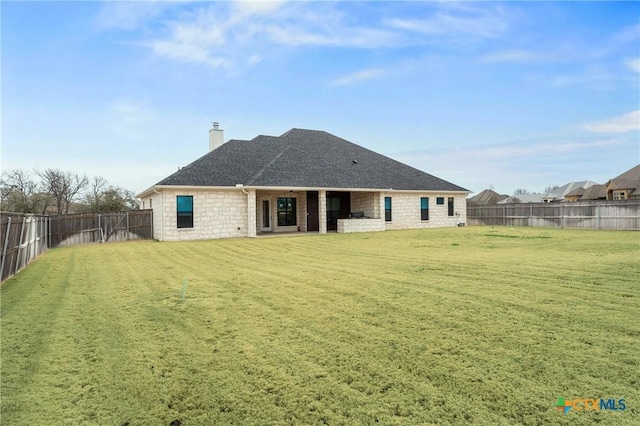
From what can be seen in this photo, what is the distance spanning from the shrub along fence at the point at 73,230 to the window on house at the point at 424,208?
16.6 metres

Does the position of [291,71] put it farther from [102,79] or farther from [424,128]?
[424,128]

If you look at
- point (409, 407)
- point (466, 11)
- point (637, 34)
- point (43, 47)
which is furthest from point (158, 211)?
point (637, 34)

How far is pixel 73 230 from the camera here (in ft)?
57.3

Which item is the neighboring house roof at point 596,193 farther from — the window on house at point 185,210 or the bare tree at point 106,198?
the bare tree at point 106,198

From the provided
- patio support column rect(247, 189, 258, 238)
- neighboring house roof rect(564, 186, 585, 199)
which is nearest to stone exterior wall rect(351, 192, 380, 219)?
patio support column rect(247, 189, 258, 238)

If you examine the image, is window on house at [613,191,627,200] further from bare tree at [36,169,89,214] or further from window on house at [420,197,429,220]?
bare tree at [36,169,89,214]

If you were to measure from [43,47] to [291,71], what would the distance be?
986cm

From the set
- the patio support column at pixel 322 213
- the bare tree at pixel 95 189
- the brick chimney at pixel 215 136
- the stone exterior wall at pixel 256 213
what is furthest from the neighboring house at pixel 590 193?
the bare tree at pixel 95 189

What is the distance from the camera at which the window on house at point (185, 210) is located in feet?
56.7

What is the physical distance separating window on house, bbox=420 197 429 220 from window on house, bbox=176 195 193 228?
14668 mm

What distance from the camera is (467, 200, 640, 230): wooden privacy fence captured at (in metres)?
20.3

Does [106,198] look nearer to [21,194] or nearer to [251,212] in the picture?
[21,194]
